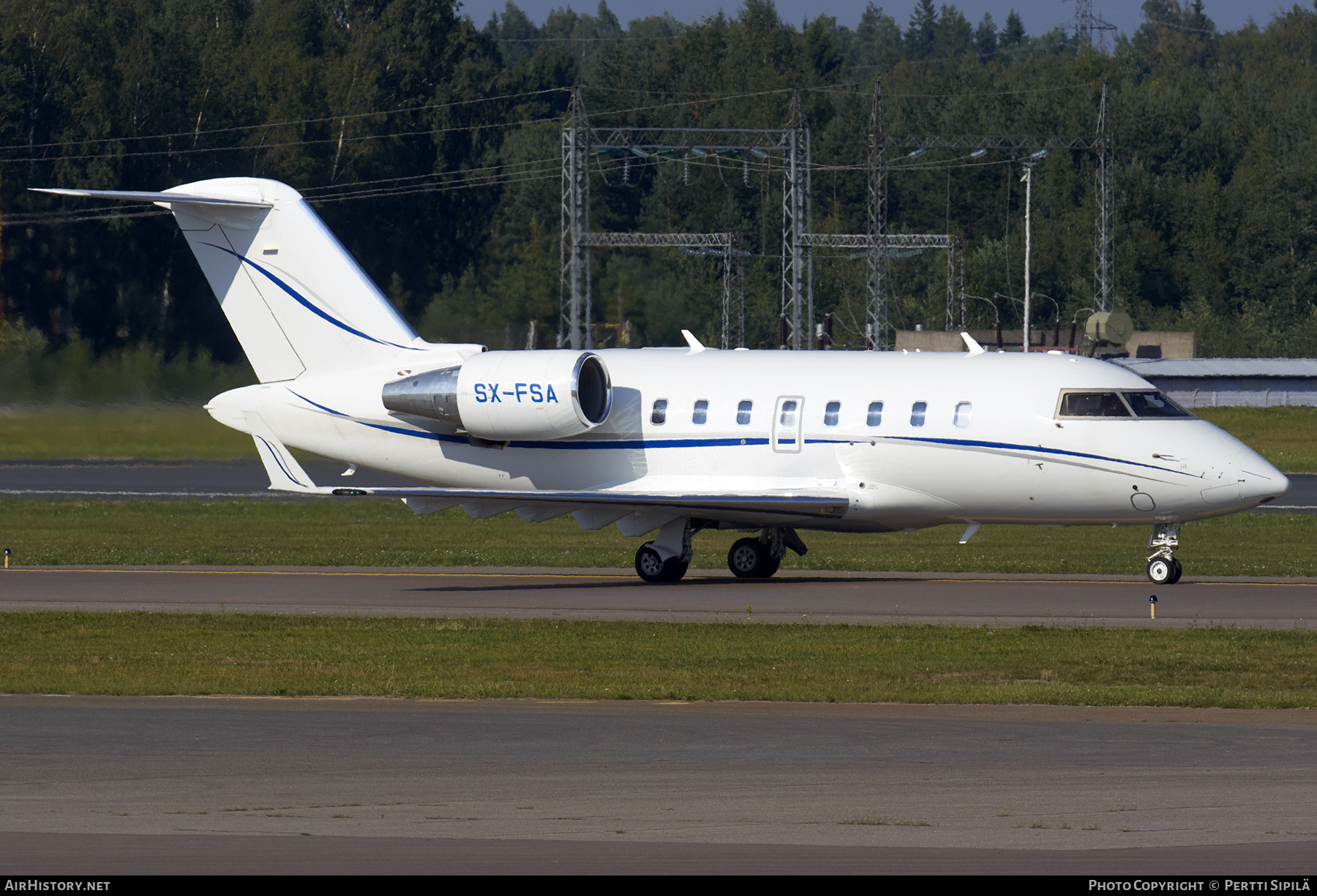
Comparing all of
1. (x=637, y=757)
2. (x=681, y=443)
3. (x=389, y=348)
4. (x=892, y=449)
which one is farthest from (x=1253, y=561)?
(x=637, y=757)

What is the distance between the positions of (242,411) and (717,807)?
22.0 metres

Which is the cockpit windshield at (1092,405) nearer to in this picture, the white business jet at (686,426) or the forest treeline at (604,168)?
the white business jet at (686,426)

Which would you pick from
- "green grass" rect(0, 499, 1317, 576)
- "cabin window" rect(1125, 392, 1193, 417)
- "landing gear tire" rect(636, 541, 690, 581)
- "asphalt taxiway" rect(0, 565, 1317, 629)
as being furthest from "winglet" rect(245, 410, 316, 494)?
"cabin window" rect(1125, 392, 1193, 417)

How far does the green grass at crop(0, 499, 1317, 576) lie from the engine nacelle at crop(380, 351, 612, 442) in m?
4.09

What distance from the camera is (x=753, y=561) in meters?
30.7

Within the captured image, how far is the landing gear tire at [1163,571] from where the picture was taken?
27812 millimetres

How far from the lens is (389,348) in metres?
31.8

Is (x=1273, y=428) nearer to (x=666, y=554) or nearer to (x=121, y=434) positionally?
(x=121, y=434)

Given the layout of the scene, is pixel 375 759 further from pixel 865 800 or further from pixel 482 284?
pixel 482 284

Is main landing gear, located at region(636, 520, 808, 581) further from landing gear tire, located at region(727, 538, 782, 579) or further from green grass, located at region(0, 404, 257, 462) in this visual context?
green grass, located at region(0, 404, 257, 462)

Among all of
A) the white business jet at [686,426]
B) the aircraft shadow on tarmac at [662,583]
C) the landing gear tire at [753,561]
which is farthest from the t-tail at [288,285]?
the landing gear tire at [753,561]

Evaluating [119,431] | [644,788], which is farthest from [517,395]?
[119,431]

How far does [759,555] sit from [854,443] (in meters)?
3.07

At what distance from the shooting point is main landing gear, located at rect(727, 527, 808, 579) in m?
30.7
